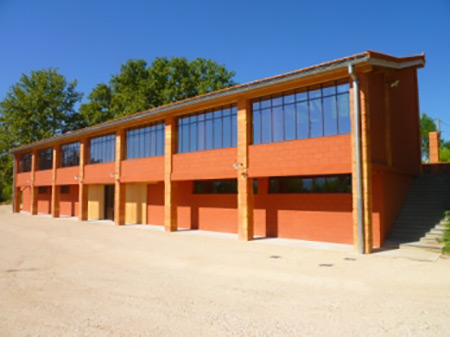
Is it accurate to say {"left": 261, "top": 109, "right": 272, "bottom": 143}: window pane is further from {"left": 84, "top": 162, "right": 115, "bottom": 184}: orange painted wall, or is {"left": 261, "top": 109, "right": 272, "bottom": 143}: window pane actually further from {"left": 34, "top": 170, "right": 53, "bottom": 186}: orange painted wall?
{"left": 34, "top": 170, "right": 53, "bottom": 186}: orange painted wall

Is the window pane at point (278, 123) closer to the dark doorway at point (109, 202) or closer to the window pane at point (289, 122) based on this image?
the window pane at point (289, 122)

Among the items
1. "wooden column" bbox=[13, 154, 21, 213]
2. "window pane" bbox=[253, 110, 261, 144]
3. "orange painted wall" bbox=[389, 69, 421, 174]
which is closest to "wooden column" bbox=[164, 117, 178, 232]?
"window pane" bbox=[253, 110, 261, 144]

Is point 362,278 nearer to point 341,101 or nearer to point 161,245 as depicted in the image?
point 341,101

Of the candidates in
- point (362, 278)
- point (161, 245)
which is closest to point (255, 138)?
point (161, 245)

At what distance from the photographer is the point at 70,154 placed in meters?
30.0

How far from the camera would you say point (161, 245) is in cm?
1445

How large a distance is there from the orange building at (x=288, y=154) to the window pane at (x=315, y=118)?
0.05 meters

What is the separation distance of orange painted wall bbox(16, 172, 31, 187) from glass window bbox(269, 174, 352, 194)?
97.4 ft

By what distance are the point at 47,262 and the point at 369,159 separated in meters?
11.5

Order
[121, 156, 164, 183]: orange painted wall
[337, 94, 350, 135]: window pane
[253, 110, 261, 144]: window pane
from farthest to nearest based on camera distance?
[121, 156, 164, 183]: orange painted wall
[253, 110, 261, 144]: window pane
[337, 94, 350, 135]: window pane

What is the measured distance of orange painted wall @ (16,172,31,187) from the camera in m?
35.8

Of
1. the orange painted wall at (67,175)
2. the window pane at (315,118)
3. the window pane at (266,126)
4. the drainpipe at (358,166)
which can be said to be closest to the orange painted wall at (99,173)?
the orange painted wall at (67,175)

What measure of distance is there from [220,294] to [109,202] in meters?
23.2

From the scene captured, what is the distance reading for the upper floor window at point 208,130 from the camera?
17297 millimetres
